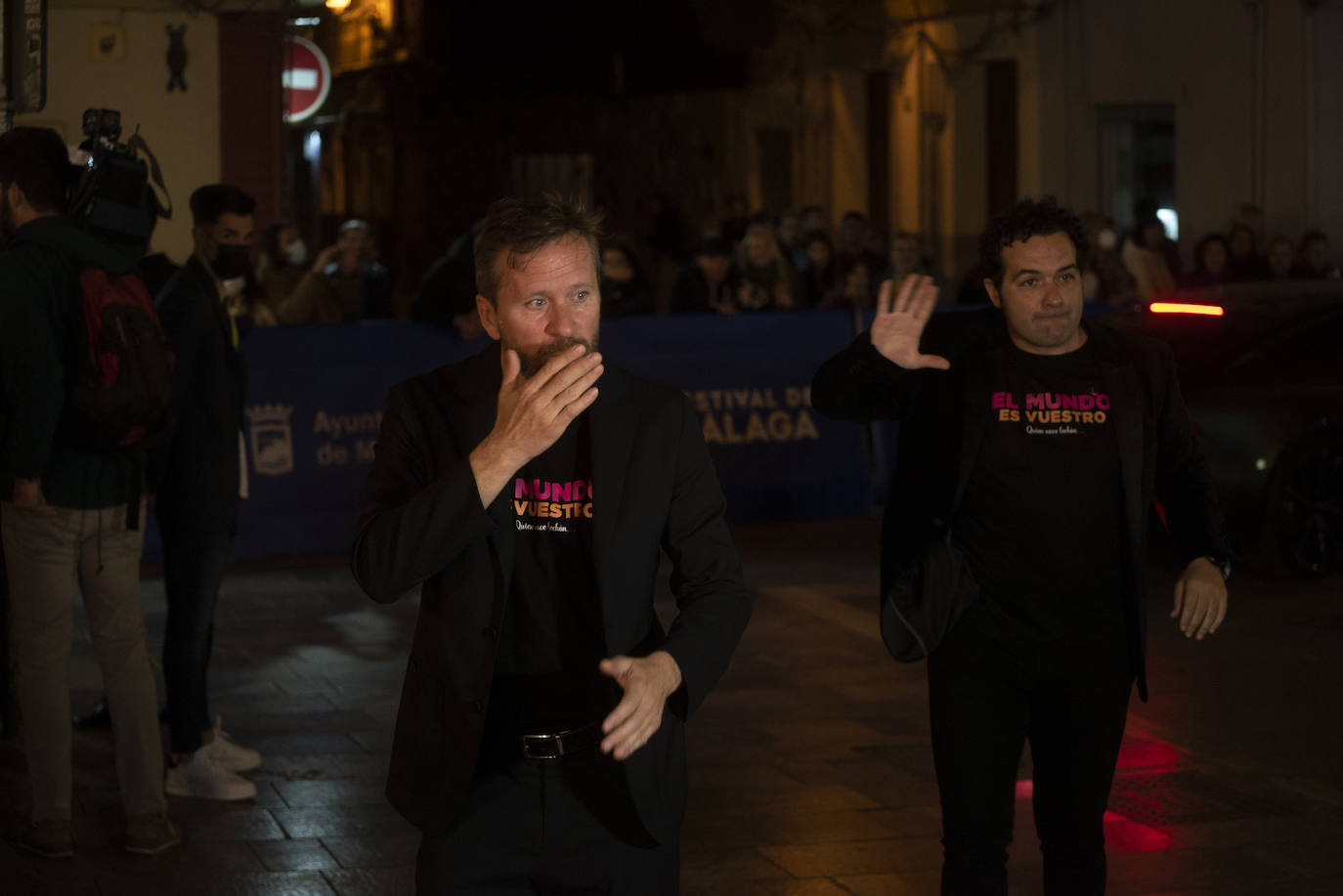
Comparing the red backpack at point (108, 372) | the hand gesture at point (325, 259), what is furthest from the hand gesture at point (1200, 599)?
the hand gesture at point (325, 259)

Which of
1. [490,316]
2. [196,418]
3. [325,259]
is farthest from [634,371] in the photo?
[490,316]

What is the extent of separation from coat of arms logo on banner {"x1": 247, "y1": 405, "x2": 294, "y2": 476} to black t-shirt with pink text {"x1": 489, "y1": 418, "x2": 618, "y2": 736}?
29.8 feet

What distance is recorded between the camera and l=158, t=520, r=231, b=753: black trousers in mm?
7043

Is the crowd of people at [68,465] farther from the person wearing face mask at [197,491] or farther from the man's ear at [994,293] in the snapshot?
the man's ear at [994,293]

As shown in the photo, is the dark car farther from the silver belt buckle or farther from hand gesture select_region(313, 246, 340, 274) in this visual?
the silver belt buckle

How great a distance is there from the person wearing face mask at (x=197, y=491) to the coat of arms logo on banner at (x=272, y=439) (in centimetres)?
526

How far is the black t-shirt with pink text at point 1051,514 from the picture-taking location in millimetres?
4707

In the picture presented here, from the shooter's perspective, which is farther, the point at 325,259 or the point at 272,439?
the point at 325,259

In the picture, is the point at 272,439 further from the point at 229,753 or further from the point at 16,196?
the point at 16,196

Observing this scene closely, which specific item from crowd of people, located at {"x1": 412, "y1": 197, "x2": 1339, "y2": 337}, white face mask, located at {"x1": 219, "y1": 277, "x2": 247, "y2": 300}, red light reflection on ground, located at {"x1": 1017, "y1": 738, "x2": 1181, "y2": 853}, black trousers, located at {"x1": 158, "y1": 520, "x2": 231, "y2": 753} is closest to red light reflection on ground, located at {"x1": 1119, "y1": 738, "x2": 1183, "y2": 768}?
red light reflection on ground, located at {"x1": 1017, "y1": 738, "x2": 1181, "y2": 853}

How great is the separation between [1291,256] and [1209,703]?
38.8 ft

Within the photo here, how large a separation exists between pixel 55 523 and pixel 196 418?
0.97 metres

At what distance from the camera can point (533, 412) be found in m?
3.28

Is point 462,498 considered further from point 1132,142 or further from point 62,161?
point 1132,142
